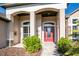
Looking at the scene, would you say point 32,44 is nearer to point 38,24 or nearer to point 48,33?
point 38,24

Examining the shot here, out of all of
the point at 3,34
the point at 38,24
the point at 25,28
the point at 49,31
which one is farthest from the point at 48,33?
the point at 3,34

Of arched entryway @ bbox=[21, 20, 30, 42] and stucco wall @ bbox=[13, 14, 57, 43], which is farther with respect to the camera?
arched entryway @ bbox=[21, 20, 30, 42]

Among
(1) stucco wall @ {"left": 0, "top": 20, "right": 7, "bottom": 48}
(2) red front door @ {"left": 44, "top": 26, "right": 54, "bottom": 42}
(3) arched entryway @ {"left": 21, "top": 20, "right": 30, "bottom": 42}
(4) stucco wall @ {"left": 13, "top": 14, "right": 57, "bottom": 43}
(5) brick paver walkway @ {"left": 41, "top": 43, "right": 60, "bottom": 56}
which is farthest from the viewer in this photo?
(2) red front door @ {"left": 44, "top": 26, "right": 54, "bottom": 42}

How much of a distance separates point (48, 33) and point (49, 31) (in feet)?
1.04

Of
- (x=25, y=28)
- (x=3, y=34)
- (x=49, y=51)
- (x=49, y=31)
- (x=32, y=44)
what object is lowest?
(x=49, y=51)

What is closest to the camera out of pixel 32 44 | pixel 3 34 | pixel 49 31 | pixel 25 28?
pixel 32 44

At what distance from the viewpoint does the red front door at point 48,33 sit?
22.4 m

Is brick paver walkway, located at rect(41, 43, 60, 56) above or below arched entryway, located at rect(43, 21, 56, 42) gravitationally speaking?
below

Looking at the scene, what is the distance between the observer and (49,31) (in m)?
22.6

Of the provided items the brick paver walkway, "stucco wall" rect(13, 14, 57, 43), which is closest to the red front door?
"stucco wall" rect(13, 14, 57, 43)

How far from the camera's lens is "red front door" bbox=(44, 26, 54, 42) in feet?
73.5

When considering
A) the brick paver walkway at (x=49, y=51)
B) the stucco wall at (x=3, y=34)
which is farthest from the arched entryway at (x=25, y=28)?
the brick paver walkway at (x=49, y=51)

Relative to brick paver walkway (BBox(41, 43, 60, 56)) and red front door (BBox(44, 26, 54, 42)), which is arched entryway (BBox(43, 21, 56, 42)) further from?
brick paver walkway (BBox(41, 43, 60, 56))

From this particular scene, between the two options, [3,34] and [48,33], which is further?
[48,33]
